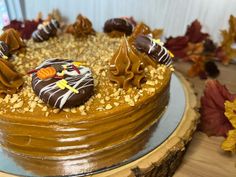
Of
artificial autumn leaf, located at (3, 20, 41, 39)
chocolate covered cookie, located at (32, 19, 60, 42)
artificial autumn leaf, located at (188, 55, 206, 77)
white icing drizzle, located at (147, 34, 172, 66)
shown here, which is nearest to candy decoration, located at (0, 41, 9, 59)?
chocolate covered cookie, located at (32, 19, 60, 42)

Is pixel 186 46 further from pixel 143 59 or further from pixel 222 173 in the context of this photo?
pixel 222 173

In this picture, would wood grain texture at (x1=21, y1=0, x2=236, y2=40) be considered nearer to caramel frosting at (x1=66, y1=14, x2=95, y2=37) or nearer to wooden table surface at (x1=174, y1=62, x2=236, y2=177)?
caramel frosting at (x1=66, y1=14, x2=95, y2=37)

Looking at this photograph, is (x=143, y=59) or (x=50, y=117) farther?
(x=143, y=59)

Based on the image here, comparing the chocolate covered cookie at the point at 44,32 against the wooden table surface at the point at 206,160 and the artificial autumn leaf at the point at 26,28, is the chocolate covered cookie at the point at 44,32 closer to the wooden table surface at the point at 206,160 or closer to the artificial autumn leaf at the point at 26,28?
the artificial autumn leaf at the point at 26,28

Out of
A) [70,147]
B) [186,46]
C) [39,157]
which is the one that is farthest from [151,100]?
[186,46]

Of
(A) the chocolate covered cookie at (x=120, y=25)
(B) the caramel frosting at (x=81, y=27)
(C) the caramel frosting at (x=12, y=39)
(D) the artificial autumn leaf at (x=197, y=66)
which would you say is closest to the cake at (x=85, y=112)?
(C) the caramel frosting at (x=12, y=39)

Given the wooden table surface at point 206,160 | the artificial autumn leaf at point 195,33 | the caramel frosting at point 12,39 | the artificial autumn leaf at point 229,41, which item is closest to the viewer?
the wooden table surface at point 206,160

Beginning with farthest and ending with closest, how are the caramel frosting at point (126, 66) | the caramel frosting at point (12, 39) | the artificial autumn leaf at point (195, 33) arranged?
the artificial autumn leaf at point (195, 33), the caramel frosting at point (12, 39), the caramel frosting at point (126, 66)
